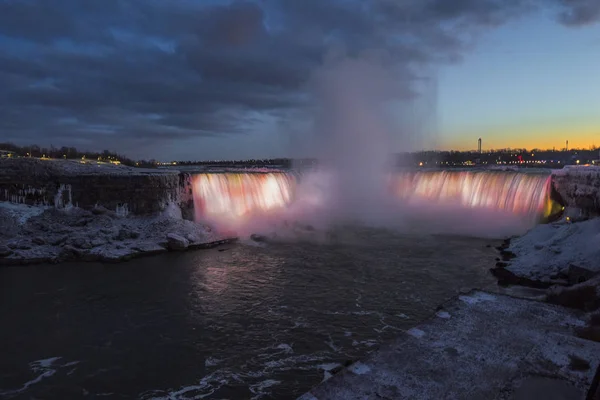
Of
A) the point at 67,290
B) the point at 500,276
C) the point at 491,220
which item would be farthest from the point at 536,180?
the point at 67,290

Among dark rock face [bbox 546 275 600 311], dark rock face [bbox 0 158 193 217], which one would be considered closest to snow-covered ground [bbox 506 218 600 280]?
dark rock face [bbox 546 275 600 311]

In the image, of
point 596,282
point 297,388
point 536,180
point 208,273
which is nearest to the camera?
point 297,388

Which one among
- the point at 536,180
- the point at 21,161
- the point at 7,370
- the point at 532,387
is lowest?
the point at 7,370

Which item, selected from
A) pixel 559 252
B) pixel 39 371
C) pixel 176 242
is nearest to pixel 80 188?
pixel 176 242

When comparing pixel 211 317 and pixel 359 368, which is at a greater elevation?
pixel 359 368

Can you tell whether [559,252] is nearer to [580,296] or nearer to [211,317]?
[580,296]

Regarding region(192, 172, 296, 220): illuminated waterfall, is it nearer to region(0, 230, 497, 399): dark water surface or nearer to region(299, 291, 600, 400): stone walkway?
region(0, 230, 497, 399): dark water surface

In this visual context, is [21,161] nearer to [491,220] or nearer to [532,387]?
[532,387]
